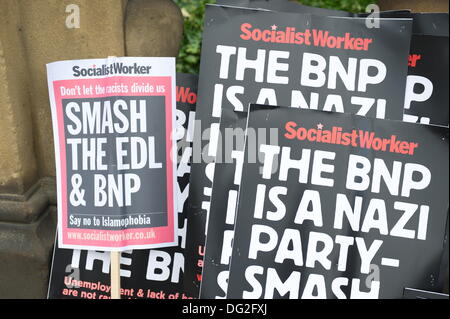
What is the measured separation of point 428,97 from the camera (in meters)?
1.80

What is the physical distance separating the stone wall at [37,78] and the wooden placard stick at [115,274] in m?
0.50

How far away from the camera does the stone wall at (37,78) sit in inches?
82.7

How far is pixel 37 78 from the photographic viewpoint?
2.22 metres

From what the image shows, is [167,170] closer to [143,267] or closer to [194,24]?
[143,267]

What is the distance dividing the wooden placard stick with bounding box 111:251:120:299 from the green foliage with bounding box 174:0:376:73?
2.50m

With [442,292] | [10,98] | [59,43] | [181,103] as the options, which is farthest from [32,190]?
[442,292]

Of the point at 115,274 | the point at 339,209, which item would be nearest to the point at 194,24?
the point at 115,274

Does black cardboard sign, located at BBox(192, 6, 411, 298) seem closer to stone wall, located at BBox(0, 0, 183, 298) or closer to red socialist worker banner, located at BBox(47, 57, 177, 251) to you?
red socialist worker banner, located at BBox(47, 57, 177, 251)

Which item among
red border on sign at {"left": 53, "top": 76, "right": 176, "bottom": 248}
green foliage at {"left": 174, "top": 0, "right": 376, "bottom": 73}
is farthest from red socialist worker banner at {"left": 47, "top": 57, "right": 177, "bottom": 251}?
green foliage at {"left": 174, "top": 0, "right": 376, "bottom": 73}

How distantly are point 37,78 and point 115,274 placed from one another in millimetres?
933

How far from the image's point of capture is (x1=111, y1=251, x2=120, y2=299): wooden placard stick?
1.90m

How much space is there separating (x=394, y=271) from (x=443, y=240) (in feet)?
0.60

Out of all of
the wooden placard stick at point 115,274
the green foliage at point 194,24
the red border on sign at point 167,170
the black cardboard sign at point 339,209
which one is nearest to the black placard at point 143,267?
the red border on sign at point 167,170

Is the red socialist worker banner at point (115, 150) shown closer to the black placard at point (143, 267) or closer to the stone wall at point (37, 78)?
the black placard at point (143, 267)
